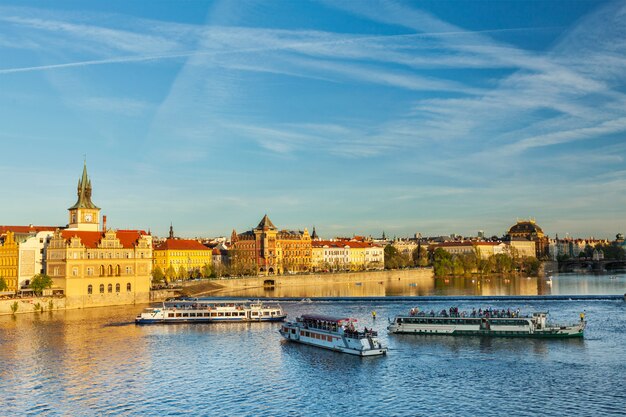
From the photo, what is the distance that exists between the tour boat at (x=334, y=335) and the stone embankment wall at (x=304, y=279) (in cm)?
4582

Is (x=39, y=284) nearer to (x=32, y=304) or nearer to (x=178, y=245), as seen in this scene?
(x=32, y=304)

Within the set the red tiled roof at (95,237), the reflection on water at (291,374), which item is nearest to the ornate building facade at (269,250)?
the red tiled roof at (95,237)

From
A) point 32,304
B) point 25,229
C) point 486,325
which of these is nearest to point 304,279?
point 25,229

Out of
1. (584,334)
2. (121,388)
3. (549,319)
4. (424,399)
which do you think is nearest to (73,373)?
(121,388)

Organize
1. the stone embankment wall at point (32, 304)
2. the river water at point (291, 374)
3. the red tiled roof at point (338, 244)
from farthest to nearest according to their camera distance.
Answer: the red tiled roof at point (338, 244) → the stone embankment wall at point (32, 304) → the river water at point (291, 374)

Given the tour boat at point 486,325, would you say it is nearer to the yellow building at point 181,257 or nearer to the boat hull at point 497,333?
the boat hull at point 497,333

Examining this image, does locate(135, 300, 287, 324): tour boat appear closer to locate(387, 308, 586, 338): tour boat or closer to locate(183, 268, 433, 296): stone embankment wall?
locate(387, 308, 586, 338): tour boat

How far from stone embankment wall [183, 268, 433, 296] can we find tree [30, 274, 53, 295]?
23.0m

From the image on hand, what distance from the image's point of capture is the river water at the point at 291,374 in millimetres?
32531

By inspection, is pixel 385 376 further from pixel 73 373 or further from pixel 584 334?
pixel 584 334

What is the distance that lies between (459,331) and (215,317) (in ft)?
76.4

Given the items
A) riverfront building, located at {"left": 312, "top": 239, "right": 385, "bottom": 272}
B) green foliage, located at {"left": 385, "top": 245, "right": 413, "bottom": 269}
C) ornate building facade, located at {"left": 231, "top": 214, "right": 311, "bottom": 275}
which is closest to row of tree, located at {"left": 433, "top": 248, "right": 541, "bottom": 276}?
green foliage, located at {"left": 385, "top": 245, "right": 413, "bottom": 269}

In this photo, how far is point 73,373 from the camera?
40438 mm

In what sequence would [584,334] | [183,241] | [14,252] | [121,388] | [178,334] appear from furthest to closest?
[183,241] < [14,252] < [178,334] < [584,334] < [121,388]
